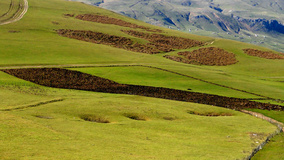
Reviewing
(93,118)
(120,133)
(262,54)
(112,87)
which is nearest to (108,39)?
(262,54)

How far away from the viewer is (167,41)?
172875 millimetres

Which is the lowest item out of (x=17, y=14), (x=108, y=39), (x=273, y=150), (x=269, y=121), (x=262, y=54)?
(x=269, y=121)

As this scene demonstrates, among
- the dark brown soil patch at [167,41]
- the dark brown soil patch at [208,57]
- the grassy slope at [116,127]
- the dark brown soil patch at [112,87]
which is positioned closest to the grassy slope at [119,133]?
the grassy slope at [116,127]

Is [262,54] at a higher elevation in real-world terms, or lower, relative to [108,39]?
lower

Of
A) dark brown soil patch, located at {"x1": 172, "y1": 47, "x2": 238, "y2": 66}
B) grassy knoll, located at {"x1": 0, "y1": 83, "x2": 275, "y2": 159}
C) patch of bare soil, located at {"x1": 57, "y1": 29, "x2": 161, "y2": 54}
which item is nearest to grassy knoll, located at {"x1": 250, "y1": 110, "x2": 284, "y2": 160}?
grassy knoll, located at {"x1": 0, "y1": 83, "x2": 275, "y2": 159}

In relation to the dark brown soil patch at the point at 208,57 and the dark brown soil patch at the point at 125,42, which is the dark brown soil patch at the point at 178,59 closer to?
the dark brown soil patch at the point at 208,57

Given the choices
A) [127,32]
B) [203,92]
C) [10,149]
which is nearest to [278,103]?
[203,92]

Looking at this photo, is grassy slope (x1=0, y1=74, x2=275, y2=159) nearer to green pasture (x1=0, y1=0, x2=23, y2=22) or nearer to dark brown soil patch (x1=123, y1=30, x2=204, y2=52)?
dark brown soil patch (x1=123, y1=30, x2=204, y2=52)

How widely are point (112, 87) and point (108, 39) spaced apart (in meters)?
81.6

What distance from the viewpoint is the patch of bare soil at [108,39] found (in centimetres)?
15075

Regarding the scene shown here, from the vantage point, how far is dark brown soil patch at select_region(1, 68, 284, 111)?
70625 millimetres

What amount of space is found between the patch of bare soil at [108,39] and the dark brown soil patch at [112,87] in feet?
218

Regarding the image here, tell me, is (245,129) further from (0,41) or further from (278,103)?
(0,41)

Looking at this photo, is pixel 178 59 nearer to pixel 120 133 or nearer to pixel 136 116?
pixel 136 116
